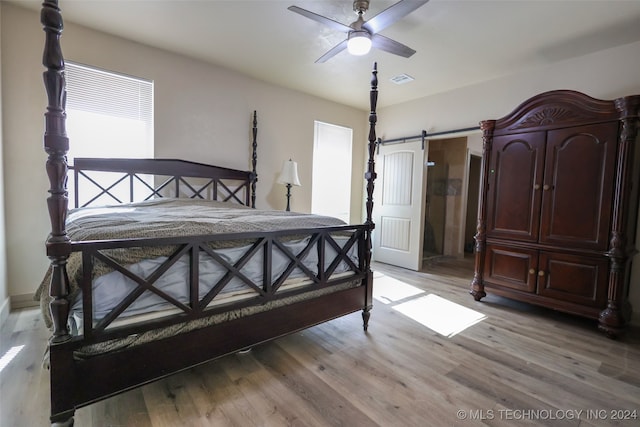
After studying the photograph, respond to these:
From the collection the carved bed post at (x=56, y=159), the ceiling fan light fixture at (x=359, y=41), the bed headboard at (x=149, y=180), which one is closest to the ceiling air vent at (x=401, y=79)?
the ceiling fan light fixture at (x=359, y=41)

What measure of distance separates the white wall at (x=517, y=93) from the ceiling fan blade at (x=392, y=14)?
7.57ft

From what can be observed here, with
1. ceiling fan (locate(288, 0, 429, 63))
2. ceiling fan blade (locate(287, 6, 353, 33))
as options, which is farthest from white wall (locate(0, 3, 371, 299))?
ceiling fan blade (locate(287, 6, 353, 33))

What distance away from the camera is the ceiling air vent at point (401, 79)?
143 inches

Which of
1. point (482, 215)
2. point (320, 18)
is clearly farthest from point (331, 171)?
point (320, 18)

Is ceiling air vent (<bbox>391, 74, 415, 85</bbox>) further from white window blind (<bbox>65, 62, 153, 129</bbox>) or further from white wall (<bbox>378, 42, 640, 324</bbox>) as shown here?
white window blind (<bbox>65, 62, 153, 129</bbox>)

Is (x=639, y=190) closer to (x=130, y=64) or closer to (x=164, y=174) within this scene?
(x=164, y=174)

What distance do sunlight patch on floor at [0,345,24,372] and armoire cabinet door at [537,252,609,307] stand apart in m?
4.22

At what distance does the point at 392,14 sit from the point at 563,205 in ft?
7.54

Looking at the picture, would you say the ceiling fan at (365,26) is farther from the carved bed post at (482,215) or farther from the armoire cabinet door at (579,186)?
the armoire cabinet door at (579,186)

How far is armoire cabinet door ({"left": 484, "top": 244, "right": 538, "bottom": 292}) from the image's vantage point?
2.89 meters

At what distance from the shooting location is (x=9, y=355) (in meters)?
1.93

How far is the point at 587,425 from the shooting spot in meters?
1.48

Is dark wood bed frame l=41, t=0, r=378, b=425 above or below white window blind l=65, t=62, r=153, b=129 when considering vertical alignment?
below

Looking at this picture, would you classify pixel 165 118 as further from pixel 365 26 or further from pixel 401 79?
pixel 401 79
